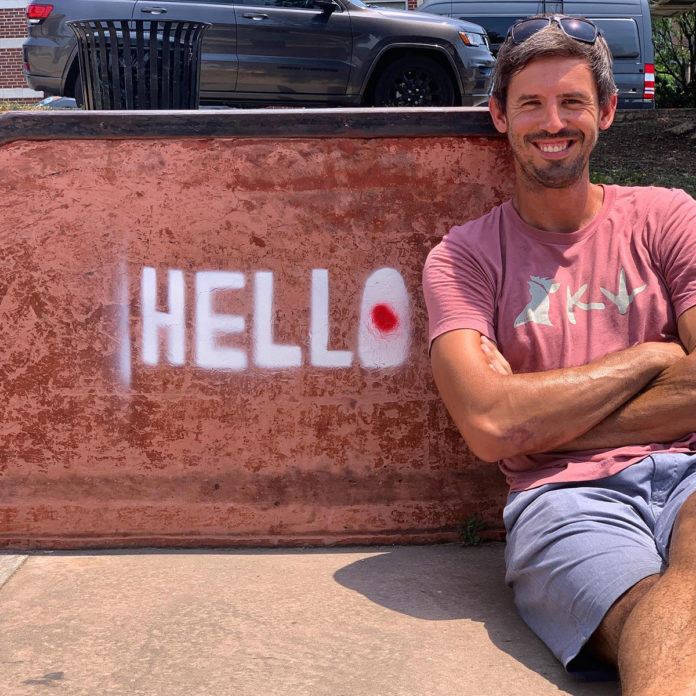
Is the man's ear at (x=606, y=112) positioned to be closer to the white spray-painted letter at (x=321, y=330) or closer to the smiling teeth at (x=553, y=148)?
the smiling teeth at (x=553, y=148)

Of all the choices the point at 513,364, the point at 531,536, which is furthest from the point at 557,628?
the point at 513,364

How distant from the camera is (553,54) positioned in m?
2.92

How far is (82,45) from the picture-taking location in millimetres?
4125

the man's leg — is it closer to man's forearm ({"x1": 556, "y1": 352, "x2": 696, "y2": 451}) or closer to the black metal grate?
man's forearm ({"x1": 556, "y1": 352, "x2": 696, "y2": 451})

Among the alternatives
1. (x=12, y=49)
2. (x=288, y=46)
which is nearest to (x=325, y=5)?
(x=288, y=46)

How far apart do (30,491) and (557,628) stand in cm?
191

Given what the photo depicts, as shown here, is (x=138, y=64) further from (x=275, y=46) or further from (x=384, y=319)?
(x=275, y=46)

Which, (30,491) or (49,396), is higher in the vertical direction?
(49,396)

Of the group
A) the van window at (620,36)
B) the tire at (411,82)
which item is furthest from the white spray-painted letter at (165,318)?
the van window at (620,36)

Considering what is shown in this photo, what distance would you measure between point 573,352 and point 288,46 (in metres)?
8.55

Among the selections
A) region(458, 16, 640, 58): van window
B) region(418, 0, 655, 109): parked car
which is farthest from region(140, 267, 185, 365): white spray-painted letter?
region(458, 16, 640, 58): van window

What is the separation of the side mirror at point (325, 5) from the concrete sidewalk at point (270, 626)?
27.6 ft

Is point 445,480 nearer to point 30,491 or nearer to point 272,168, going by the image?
point 272,168

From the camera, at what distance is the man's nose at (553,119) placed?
9.50ft
